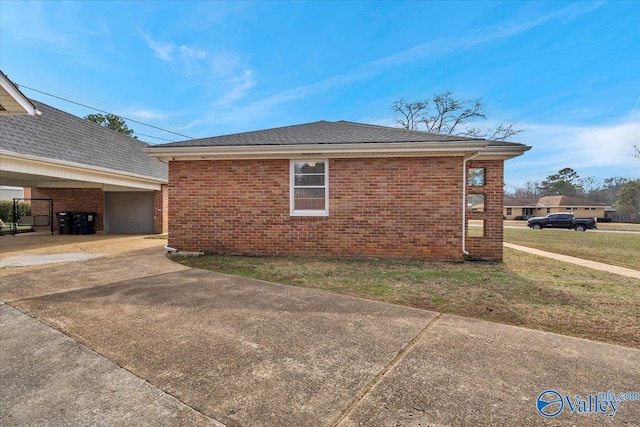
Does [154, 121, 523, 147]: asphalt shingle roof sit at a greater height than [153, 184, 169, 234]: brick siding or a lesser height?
greater

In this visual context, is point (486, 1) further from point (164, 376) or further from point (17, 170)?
point (17, 170)

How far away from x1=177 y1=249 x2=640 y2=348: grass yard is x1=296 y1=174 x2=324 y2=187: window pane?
2.00 metres

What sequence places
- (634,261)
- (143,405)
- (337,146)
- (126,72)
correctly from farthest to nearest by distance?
(126,72) < (634,261) < (337,146) < (143,405)

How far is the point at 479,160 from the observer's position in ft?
24.8

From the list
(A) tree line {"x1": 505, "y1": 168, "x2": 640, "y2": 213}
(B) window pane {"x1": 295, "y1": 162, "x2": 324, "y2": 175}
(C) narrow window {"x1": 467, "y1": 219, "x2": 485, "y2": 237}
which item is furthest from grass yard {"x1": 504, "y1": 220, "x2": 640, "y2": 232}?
(B) window pane {"x1": 295, "y1": 162, "x2": 324, "y2": 175}

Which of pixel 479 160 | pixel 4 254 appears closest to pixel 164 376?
pixel 479 160

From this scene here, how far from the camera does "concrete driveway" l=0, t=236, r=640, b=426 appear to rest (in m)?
1.90

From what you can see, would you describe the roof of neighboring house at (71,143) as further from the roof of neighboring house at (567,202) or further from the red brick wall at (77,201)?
the roof of neighboring house at (567,202)

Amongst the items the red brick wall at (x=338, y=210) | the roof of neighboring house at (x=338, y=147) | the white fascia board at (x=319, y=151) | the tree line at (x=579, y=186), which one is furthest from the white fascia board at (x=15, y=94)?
the tree line at (x=579, y=186)

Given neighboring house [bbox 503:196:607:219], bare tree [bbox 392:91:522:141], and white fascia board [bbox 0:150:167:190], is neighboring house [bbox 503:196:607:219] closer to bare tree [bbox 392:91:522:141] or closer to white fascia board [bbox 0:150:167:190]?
bare tree [bbox 392:91:522:141]

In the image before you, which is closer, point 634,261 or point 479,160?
point 479,160

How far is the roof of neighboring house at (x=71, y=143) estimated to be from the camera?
30.7ft

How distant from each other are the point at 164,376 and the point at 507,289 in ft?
16.9

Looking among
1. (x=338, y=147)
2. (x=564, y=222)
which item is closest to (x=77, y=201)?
(x=338, y=147)
